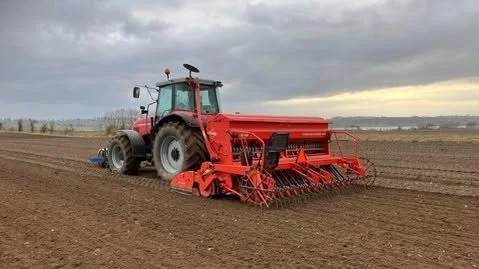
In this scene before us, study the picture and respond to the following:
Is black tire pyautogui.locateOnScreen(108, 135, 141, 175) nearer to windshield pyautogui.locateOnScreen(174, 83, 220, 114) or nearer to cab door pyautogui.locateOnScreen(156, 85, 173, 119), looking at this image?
cab door pyautogui.locateOnScreen(156, 85, 173, 119)

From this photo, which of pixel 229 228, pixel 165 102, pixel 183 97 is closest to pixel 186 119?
pixel 183 97

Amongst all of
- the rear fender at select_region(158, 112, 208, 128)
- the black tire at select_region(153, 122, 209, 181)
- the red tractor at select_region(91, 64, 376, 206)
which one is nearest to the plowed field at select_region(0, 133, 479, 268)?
the red tractor at select_region(91, 64, 376, 206)

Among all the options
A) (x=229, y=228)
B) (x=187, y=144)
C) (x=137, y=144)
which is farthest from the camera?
(x=137, y=144)

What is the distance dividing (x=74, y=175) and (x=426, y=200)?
779 cm

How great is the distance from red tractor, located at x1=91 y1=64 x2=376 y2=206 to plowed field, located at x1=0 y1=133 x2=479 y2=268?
374mm

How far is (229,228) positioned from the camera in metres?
6.73

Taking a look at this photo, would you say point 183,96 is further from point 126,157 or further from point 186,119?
point 126,157

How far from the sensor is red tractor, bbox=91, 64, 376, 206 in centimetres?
852

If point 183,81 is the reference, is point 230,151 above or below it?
below

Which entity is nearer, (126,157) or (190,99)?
(190,99)

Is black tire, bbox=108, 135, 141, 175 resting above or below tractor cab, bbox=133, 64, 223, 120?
below

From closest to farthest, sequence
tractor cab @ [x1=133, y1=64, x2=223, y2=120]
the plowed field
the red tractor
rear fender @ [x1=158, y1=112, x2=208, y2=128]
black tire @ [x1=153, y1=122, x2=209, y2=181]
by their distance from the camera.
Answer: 1. the plowed field
2. the red tractor
3. black tire @ [x1=153, y1=122, x2=209, y2=181]
4. rear fender @ [x1=158, y1=112, x2=208, y2=128]
5. tractor cab @ [x1=133, y1=64, x2=223, y2=120]

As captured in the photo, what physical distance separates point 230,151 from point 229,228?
238 centimetres

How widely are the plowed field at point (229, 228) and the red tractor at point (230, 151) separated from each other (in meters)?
0.37
